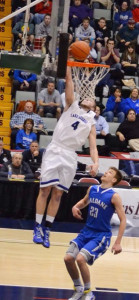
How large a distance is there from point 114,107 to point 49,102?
1.84m

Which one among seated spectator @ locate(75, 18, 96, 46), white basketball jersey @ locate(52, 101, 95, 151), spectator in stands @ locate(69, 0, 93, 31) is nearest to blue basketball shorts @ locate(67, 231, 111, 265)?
white basketball jersey @ locate(52, 101, 95, 151)

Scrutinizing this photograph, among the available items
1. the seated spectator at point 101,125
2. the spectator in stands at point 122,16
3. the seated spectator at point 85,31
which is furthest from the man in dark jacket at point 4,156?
the spectator in stands at point 122,16

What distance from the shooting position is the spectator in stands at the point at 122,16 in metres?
25.1

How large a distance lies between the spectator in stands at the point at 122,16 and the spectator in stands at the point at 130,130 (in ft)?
15.1

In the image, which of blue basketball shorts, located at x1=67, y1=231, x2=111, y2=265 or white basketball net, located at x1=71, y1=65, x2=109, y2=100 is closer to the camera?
blue basketball shorts, located at x1=67, y1=231, x2=111, y2=265

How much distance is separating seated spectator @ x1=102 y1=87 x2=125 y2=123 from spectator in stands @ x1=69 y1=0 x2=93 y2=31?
314 centimetres

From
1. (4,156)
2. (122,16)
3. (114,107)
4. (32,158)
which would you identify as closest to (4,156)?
(4,156)

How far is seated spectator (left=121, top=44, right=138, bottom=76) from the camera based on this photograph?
77.9ft

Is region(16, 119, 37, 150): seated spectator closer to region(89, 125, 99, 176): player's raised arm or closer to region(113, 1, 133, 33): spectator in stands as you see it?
region(113, 1, 133, 33): spectator in stands

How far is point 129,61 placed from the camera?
2398 centimetres

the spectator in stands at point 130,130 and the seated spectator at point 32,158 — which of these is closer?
the seated spectator at point 32,158

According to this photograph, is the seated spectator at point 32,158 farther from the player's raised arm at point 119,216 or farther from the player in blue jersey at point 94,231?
the player's raised arm at point 119,216

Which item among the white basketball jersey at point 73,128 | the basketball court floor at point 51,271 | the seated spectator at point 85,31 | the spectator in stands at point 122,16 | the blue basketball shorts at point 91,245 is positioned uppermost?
the spectator in stands at point 122,16

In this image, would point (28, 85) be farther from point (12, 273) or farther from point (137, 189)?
point (12, 273)
